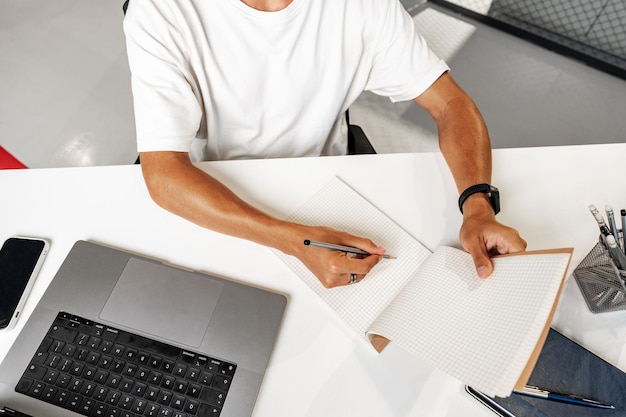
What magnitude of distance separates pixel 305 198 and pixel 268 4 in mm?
371

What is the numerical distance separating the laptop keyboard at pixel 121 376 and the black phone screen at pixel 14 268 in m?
0.10

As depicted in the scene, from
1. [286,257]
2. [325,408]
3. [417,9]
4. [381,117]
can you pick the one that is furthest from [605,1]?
[325,408]

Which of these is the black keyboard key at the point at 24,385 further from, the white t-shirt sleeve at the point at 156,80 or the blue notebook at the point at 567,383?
the blue notebook at the point at 567,383

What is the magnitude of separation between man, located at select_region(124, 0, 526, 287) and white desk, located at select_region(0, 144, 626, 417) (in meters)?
0.05

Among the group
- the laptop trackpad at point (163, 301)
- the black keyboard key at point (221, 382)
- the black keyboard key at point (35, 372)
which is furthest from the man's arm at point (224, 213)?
the black keyboard key at point (35, 372)

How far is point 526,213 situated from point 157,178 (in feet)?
2.32

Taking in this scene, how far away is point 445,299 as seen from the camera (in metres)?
0.68

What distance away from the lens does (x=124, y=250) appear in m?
0.85

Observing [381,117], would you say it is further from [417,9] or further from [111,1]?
[111,1]

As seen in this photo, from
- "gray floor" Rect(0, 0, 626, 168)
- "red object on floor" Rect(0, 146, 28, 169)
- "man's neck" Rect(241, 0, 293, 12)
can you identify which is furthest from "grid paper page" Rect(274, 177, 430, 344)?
"gray floor" Rect(0, 0, 626, 168)

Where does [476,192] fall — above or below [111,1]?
below

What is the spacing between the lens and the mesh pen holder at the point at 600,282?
728mm

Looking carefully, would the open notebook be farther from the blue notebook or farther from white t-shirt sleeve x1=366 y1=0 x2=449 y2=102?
white t-shirt sleeve x1=366 y1=0 x2=449 y2=102

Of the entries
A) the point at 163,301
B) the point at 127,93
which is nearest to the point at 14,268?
the point at 163,301
